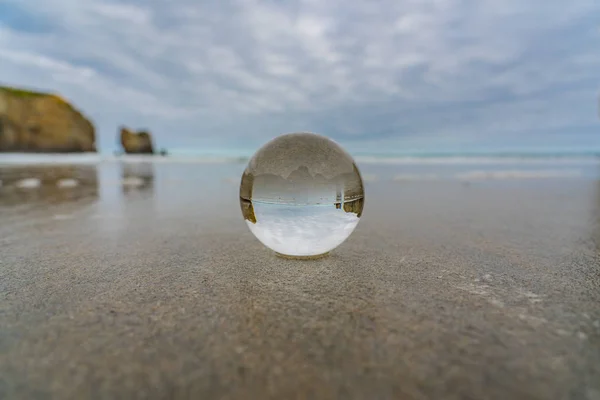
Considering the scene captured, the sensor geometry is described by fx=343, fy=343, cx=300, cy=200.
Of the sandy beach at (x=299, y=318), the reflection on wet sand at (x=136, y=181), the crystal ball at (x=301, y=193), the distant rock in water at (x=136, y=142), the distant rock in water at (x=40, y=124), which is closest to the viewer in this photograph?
the sandy beach at (x=299, y=318)

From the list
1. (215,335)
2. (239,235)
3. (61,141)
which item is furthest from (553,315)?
(61,141)

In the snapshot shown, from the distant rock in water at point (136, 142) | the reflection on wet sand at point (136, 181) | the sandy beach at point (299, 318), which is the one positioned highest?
the distant rock in water at point (136, 142)

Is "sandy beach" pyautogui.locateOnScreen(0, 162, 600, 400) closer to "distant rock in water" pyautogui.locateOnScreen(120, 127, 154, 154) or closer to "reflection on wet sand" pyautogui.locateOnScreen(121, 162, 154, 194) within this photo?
"reflection on wet sand" pyautogui.locateOnScreen(121, 162, 154, 194)

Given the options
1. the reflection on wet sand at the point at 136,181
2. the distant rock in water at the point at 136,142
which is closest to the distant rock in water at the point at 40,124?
the distant rock in water at the point at 136,142

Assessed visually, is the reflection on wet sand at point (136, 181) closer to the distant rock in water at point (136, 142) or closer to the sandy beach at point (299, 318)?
the sandy beach at point (299, 318)

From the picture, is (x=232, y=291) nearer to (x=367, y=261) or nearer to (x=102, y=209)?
(x=367, y=261)

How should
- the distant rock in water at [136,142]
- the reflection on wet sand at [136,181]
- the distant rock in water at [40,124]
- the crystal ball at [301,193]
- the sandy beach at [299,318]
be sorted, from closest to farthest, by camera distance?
the sandy beach at [299,318] → the crystal ball at [301,193] → the reflection on wet sand at [136,181] → the distant rock in water at [40,124] → the distant rock in water at [136,142]

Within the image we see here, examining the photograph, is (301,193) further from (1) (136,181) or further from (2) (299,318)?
(1) (136,181)
